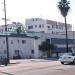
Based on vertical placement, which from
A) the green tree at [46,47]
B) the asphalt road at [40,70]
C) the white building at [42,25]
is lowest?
the asphalt road at [40,70]

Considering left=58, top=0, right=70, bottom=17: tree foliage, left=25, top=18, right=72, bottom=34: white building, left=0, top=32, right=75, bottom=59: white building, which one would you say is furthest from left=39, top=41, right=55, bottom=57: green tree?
left=25, top=18, right=72, bottom=34: white building

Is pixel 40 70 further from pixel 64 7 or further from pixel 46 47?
pixel 46 47

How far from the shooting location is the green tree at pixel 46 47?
7456 centimetres

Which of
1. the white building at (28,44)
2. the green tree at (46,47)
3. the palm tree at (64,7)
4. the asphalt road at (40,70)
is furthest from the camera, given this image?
the white building at (28,44)

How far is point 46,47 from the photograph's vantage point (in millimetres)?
74750

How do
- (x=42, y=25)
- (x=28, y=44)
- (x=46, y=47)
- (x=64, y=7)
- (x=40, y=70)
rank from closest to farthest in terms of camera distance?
(x=40, y=70) → (x=64, y=7) → (x=46, y=47) → (x=28, y=44) → (x=42, y=25)

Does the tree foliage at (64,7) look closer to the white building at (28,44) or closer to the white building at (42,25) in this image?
the white building at (28,44)

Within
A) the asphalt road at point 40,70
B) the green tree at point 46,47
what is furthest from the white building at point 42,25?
the asphalt road at point 40,70

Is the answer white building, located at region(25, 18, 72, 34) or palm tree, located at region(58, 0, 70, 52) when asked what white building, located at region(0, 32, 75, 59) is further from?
white building, located at region(25, 18, 72, 34)

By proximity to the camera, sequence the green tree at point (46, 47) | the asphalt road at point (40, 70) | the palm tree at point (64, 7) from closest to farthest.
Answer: the asphalt road at point (40, 70), the palm tree at point (64, 7), the green tree at point (46, 47)

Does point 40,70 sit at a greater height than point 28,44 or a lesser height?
lesser

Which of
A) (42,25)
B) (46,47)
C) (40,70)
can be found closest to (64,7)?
(46,47)

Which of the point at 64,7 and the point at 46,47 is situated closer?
the point at 64,7

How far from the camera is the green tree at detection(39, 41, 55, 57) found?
74.6m
